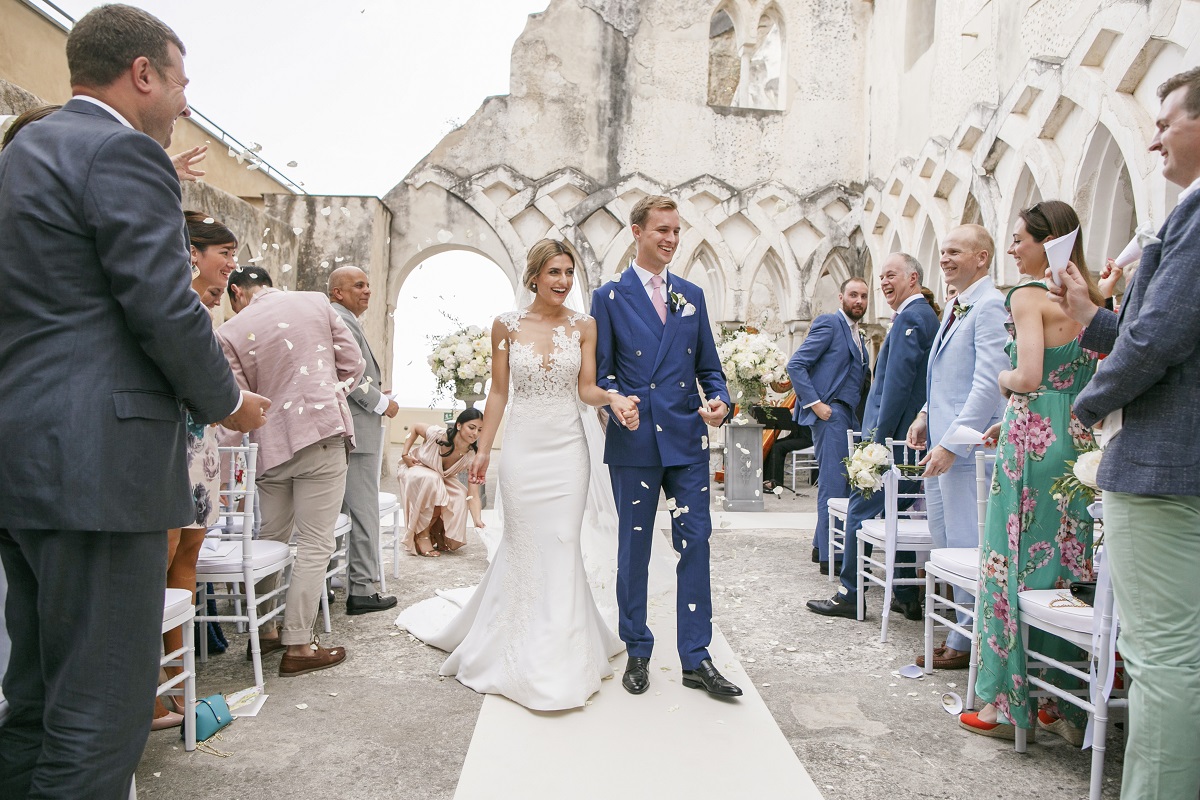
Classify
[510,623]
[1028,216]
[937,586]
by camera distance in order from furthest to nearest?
1. [937,586]
2. [510,623]
3. [1028,216]

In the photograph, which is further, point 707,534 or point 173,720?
point 707,534

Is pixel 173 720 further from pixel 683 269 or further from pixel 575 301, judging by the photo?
pixel 683 269

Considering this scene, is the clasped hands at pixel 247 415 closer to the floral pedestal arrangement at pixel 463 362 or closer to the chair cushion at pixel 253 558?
the chair cushion at pixel 253 558

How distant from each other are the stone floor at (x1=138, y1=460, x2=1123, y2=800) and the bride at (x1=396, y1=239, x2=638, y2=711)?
0.27 metres

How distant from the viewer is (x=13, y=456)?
5.80ft

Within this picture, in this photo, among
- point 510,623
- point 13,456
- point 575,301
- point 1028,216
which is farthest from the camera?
point 575,301

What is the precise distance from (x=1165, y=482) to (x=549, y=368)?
2570 mm

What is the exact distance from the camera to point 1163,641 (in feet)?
7.34

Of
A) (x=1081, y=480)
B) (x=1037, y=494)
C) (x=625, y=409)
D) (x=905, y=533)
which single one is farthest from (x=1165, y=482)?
(x=905, y=533)

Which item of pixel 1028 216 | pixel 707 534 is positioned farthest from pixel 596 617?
pixel 1028 216

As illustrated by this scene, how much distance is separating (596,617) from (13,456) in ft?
9.15

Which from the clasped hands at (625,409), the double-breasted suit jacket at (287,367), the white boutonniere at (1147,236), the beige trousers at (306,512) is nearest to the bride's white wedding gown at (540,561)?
the clasped hands at (625,409)

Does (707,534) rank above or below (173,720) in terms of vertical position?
above

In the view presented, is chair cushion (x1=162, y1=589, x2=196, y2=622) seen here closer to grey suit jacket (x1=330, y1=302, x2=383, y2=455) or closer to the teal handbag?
the teal handbag
